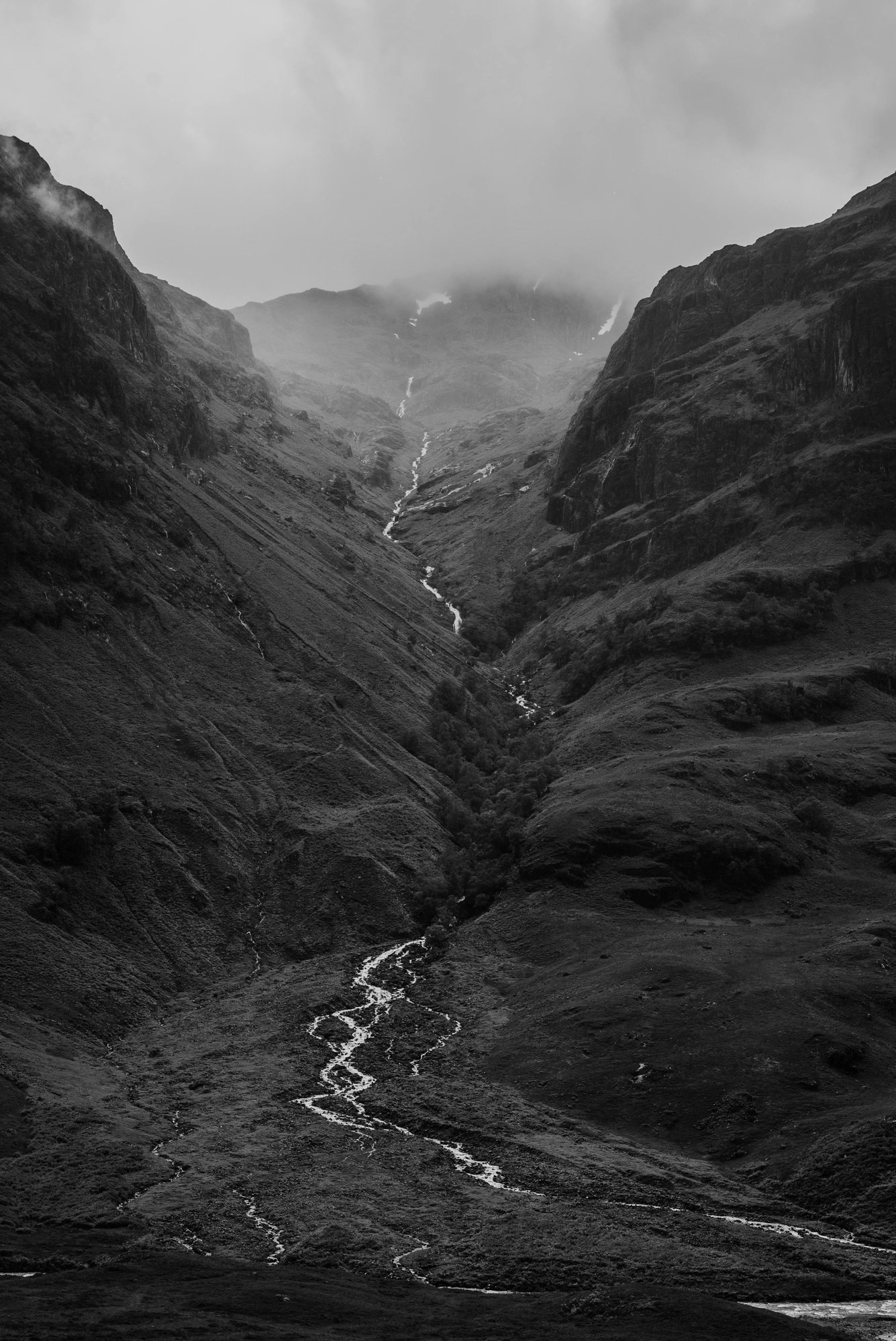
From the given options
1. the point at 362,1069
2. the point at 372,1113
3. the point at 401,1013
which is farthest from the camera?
the point at 401,1013

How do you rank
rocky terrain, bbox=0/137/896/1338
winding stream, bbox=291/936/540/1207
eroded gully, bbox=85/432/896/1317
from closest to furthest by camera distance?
1. rocky terrain, bbox=0/137/896/1338
2. eroded gully, bbox=85/432/896/1317
3. winding stream, bbox=291/936/540/1207

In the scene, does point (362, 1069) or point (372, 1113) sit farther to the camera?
point (362, 1069)

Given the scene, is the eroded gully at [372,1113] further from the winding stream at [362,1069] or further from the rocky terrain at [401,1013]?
the rocky terrain at [401,1013]

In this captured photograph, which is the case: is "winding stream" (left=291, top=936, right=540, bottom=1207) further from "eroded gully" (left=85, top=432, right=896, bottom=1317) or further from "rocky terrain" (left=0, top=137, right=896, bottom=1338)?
"rocky terrain" (left=0, top=137, right=896, bottom=1338)

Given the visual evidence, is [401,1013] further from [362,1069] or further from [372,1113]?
[372,1113]

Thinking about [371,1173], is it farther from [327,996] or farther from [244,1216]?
[327,996]

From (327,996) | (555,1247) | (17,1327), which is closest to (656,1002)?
(327,996)

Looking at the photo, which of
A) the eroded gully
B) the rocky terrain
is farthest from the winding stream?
the rocky terrain

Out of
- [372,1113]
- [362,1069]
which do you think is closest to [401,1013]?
[362,1069]

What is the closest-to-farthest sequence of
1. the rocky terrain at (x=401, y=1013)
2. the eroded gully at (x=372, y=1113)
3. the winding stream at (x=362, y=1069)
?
the rocky terrain at (x=401, y=1013)
the eroded gully at (x=372, y=1113)
the winding stream at (x=362, y=1069)

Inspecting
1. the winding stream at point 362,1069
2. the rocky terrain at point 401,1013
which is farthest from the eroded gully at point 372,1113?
the rocky terrain at point 401,1013

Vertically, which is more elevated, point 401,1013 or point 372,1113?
point 401,1013
